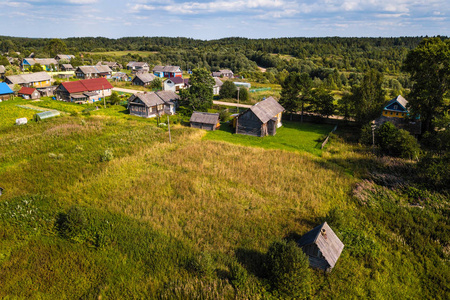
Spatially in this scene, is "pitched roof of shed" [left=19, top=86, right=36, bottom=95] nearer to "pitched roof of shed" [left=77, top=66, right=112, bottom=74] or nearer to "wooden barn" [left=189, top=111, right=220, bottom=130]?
"pitched roof of shed" [left=77, top=66, right=112, bottom=74]

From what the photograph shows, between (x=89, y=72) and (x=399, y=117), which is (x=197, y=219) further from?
(x=89, y=72)

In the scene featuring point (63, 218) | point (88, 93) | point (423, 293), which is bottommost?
point (423, 293)

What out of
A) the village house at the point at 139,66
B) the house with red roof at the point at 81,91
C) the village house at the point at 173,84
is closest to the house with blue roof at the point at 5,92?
the house with red roof at the point at 81,91

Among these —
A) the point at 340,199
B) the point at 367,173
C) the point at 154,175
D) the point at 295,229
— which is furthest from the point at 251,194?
the point at 367,173

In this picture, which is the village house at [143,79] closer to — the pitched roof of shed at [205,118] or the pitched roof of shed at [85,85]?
the pitched roof of shed at [85,85]

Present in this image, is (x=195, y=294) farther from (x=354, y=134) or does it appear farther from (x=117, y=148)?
(x=354, y=134)

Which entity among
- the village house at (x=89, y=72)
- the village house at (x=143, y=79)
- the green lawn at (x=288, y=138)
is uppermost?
the village house at (x=89, y=72)
